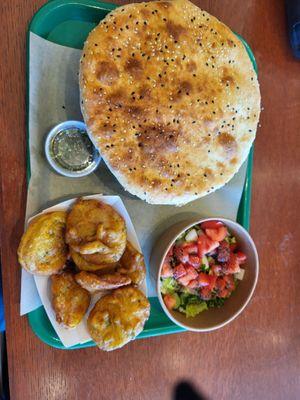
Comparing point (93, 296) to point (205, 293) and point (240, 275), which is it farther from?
point (240, 275)

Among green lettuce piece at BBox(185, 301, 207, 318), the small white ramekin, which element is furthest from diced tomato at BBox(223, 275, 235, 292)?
the small white ramekin

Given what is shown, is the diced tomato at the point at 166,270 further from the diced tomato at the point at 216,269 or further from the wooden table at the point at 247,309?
the wooden table at the point at 247,309

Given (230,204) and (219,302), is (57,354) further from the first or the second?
(230,204)

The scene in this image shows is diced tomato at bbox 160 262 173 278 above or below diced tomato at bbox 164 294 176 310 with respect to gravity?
above

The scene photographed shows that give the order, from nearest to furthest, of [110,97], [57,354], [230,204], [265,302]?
[110,97], [57,354], [230,204], [265,302]

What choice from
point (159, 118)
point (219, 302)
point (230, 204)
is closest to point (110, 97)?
point (159, 118)

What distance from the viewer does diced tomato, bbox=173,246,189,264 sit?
5.66 ft

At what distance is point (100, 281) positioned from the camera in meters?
1.54

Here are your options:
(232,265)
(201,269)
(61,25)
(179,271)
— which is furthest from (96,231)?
(61,25)

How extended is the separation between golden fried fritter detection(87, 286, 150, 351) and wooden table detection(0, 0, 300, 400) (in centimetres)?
26

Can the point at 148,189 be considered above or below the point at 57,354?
above

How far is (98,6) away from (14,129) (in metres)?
0.61

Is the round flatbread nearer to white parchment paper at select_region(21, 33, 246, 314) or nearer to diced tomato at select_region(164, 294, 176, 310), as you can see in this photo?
→ white parchment paper at select_region(21, 33, 246, 314)

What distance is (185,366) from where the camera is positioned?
75.0 inches
